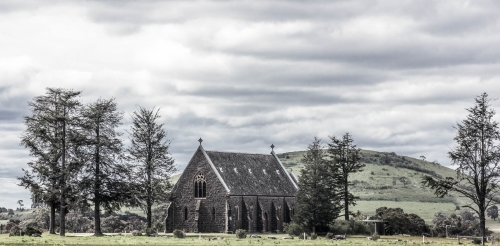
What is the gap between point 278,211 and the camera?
111812 mm

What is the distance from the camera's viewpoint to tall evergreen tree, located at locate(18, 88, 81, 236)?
8744 centimetres

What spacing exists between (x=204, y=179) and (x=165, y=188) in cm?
737

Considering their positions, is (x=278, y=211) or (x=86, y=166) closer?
(x=86, y=166)

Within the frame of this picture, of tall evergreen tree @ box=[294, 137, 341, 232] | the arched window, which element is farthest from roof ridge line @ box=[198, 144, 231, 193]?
tall evergreen tree @ box=[294, 137, 341, 232]

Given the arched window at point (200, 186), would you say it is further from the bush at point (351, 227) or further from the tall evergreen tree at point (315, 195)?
the bush at point (351, 227)

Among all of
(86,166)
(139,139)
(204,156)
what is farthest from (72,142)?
(204,156)

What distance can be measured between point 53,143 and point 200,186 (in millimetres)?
25613

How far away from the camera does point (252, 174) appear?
11144cm

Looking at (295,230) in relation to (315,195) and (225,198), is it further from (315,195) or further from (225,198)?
(225,198)

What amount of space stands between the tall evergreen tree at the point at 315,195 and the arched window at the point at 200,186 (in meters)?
14.7

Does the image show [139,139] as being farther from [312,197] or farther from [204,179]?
[312,197]

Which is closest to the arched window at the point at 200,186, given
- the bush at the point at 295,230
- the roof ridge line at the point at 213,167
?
the roof ridge line at the point at 213,167

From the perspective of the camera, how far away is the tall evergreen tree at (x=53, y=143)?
87.4 metres

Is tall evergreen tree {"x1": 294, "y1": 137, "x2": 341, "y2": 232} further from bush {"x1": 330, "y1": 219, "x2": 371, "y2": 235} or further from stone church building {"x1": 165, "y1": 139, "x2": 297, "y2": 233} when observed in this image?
stone church building {"x1": 165, "y1": 139, "x2": 297, "y2": 233}
